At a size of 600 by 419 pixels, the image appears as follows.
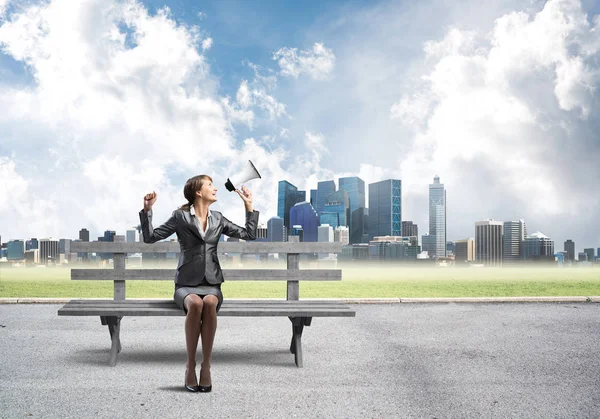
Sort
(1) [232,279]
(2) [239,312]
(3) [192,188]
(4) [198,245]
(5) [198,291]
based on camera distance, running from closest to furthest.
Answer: (5) [198,291], (4) [198,245], (3) [192,188], (2) [239,312], (1) [232,279]

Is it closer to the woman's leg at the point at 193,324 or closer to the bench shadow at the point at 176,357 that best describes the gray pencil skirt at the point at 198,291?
the woman's leg at the point at 193,324

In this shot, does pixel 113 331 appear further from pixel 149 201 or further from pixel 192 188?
pixel 192 188

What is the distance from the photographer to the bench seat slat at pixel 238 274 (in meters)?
5.80

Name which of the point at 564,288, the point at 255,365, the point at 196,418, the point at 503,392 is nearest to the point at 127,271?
the point at 255,365

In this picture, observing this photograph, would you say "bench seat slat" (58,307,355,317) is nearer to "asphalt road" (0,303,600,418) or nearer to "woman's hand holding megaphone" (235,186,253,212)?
"asphalt road" (0,303,600,418)

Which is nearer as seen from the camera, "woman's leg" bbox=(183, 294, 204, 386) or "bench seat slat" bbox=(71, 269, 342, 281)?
"woman's leg" bbox=(183, 294, 204, 386)

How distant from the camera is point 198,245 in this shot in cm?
457

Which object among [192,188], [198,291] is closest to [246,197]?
[192,188]

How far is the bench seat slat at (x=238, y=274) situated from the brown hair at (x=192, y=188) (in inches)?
49.2

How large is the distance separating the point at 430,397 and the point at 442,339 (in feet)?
7.76

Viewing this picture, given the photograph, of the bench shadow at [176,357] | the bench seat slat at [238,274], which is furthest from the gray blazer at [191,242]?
the bench seat slat at [238,274]

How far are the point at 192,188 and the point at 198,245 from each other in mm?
481

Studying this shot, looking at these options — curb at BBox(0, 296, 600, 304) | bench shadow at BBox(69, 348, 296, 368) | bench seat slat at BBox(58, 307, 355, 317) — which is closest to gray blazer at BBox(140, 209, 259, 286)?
bench seat slat at BBox(58, 307, 355, 317)

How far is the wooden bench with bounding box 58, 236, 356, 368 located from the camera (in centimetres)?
485
